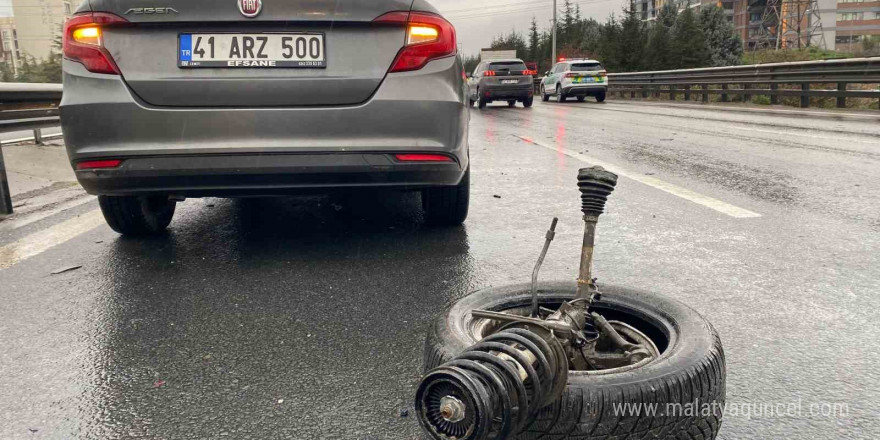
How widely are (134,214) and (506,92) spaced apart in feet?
69.5

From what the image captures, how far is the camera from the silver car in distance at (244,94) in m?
3.21

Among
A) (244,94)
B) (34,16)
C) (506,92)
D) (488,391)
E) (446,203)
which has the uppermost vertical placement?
(34,16)

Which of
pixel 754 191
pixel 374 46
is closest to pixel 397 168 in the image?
pixel 374 46

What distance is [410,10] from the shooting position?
3.32 m

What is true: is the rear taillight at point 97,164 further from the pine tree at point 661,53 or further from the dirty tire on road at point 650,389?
the pine tree at point 661,53

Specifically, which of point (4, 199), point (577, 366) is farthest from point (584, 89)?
point (577, 366)

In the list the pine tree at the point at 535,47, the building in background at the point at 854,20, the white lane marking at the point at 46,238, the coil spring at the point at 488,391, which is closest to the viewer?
the coil spring at the point at 488,391

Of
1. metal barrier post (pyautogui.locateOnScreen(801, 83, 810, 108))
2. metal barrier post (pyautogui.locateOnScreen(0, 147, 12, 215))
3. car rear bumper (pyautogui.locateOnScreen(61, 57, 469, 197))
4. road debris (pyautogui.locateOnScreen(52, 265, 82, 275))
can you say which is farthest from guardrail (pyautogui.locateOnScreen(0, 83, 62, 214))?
metal barrier post (pyautogui.locateOnScreen(801, 83, 810, 108))

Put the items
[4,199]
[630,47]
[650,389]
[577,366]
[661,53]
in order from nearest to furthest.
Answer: [650,389]
[577,366]
[4,199]
[661,53]
[630,47]

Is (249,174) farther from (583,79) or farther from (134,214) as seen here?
(583,79)

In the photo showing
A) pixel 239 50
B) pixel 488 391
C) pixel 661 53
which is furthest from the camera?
pixel 661 53

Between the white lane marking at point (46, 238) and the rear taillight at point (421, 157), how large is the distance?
210 cm

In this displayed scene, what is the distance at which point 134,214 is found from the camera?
13.4 feet

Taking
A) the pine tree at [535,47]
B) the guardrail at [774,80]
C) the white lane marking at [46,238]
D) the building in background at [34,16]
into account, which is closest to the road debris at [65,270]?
the white lane marking at [46,238]
